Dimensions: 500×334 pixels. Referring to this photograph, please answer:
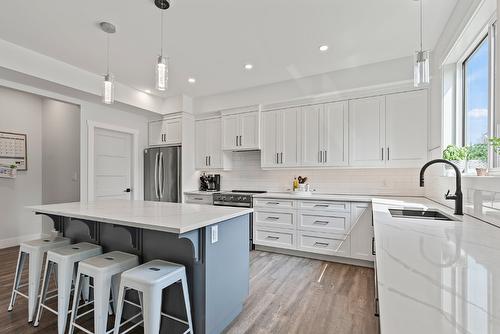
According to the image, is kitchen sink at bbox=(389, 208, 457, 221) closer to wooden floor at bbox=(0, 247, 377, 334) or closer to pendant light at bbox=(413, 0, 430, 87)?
wooden floor at bbox=(0, 247, 377, 334)

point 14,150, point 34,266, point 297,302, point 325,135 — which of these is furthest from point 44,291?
point 325,135

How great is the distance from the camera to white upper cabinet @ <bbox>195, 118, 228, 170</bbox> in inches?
180

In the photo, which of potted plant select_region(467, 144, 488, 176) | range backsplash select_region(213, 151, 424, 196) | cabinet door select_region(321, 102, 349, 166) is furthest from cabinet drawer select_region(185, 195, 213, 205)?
potted plant select_region(467, 144, 488, 176)

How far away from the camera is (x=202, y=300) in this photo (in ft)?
5.56

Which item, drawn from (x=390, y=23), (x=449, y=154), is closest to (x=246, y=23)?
(x=390, y=23)

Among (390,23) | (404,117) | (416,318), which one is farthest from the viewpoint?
(404,117)

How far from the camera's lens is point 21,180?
4273mm

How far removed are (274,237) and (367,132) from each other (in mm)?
2046

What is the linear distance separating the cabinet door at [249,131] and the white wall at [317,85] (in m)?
0.25

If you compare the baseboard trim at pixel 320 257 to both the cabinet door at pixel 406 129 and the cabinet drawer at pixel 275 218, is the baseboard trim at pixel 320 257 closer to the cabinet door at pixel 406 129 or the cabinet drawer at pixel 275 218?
the cabinet drawer at pixel 275 218

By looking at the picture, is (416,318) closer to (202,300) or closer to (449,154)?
(202,300)

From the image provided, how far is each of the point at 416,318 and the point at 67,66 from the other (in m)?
4.31

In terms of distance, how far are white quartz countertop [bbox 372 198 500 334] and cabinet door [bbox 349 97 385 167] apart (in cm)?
227

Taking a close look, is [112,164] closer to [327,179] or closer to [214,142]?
[214,142]
